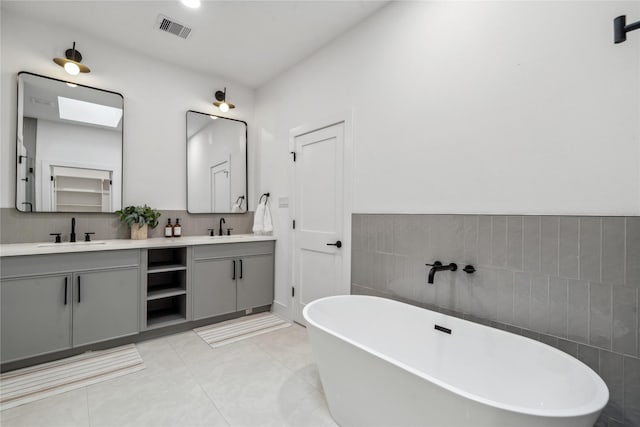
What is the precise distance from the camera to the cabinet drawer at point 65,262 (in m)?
2.13

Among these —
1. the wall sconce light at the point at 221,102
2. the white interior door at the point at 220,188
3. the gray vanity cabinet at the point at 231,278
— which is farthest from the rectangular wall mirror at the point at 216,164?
the gray vanity cabinet at the point at 231,278

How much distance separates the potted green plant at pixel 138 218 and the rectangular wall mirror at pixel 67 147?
0.39 feet

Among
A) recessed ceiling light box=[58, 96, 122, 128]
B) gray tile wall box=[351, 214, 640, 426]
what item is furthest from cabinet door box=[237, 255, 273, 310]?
recessed ceiling light box=[58, 96, 122, 128]

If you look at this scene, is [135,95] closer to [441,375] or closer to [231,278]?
[231,278]

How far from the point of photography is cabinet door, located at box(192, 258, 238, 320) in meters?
3.00

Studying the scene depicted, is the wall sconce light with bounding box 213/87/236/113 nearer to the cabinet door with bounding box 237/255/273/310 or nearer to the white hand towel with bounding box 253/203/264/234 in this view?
the white hand towel with bounding box 253/203/264/234

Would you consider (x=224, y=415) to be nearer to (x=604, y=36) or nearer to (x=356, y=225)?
(x=356, y=225)

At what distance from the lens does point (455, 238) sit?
1937 mm

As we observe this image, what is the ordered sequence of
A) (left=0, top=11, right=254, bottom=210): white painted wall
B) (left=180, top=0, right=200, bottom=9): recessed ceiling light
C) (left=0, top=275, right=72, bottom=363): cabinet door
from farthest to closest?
(left=0, top=11, right=254, bottom=210): white painted wall < (left=180, top=0, right=200, bottom=9): recessed ceiling light < (left=0, top=275, right=72, bottom=363): cabinet door

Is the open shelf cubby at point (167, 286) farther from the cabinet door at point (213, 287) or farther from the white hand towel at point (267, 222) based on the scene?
the white hand towel at point (267, 222)

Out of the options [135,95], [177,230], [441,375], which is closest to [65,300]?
[177,230]

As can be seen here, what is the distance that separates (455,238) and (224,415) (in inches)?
69.9

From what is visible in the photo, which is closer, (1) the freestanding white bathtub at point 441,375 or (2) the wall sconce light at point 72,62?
(1) the freestanding white bathtub at point 441,375

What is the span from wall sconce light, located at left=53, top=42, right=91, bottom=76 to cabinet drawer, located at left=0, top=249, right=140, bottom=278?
1662 millimetres
